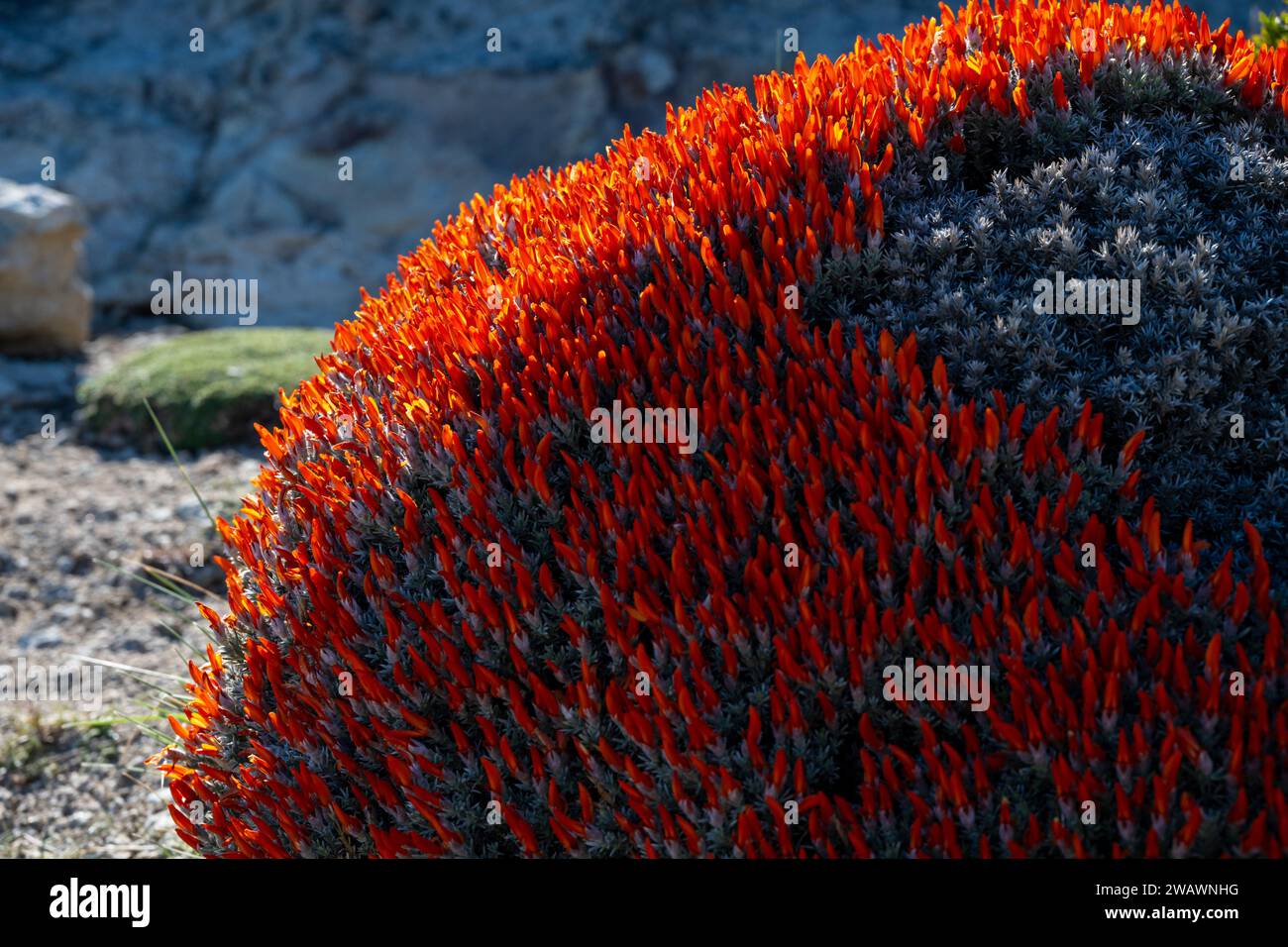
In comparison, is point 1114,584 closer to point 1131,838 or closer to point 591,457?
point 1131,838

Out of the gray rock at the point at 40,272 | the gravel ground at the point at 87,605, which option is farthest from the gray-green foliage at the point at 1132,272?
the gray rock at the point at 40,272

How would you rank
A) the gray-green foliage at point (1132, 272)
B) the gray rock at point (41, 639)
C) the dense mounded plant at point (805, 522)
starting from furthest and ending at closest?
the gray rock at point (41, 639) < the gray-green foliage at point (1132, 272) < the dense mounded plant at point (805, 522)

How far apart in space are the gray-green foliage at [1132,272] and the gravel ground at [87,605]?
10.5 ft

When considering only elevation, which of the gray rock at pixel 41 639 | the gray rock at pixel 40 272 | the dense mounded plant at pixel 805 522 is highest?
the gray rock at pixel 40 272

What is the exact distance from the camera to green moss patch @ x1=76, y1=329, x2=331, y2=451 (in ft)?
26.0

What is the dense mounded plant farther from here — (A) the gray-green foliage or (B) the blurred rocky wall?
(B) the blurred rocky wall

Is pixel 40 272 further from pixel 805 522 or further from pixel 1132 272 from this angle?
pixel 1132 272

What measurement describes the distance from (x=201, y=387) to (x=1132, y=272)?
6.61m

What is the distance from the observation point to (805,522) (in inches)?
112

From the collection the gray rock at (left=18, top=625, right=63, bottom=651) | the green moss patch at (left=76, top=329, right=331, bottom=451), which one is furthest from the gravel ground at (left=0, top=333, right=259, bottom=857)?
the green moss patch at (left=76, top=329, right=331, bottom=451)

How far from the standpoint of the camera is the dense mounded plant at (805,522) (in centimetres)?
256

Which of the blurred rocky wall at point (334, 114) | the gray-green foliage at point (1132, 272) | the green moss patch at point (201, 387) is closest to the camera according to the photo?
the gray-green foliage at point (1132, 272)

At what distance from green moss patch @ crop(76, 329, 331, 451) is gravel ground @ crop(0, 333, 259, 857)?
7.6 inches

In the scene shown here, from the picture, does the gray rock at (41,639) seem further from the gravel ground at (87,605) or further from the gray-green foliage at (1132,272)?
the gray-green foliage at (1132,272)
